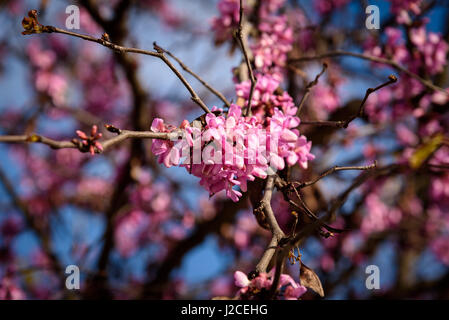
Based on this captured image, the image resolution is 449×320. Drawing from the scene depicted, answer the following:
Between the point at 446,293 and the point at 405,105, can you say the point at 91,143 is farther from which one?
the point at 446,293

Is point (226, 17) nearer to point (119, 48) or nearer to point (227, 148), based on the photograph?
point (119, 48)

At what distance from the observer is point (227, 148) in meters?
0.92

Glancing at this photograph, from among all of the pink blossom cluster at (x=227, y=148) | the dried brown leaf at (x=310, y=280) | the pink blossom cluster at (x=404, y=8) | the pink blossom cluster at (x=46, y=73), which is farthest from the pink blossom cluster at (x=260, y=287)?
the pink blossom cluster at (x=46, y=73)

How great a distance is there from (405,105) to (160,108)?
11.4ft

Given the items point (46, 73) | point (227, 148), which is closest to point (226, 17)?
point (227, 148)

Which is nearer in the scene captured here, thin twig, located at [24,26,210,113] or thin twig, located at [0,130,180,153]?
thin twig, located at [0,130,180,153]

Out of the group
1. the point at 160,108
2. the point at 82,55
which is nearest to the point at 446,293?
the point at 160,108

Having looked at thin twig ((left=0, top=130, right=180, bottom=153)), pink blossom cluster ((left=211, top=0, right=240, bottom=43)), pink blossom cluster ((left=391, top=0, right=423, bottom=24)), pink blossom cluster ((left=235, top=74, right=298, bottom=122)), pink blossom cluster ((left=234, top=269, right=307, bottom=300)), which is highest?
pink blossom cluster ((left=391, top=0, right=423, bottom=24))

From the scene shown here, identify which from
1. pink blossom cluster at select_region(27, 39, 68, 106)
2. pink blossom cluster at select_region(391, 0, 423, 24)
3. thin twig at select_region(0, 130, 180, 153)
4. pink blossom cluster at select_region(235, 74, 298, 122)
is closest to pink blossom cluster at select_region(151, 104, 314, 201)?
thin twig at select_region(0, 130, 180, 153)

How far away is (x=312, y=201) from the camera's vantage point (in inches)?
85.2

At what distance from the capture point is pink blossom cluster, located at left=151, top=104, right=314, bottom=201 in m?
0.93

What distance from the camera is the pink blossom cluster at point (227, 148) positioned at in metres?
0.93

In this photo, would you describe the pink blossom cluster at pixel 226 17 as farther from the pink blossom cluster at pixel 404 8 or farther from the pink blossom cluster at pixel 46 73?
the pink blossom cluster at pixel 46 73

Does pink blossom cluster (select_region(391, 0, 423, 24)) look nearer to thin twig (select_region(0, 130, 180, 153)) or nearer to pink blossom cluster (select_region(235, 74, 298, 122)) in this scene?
pink blossom cluster (select_region(235, 74, 298, 122))
